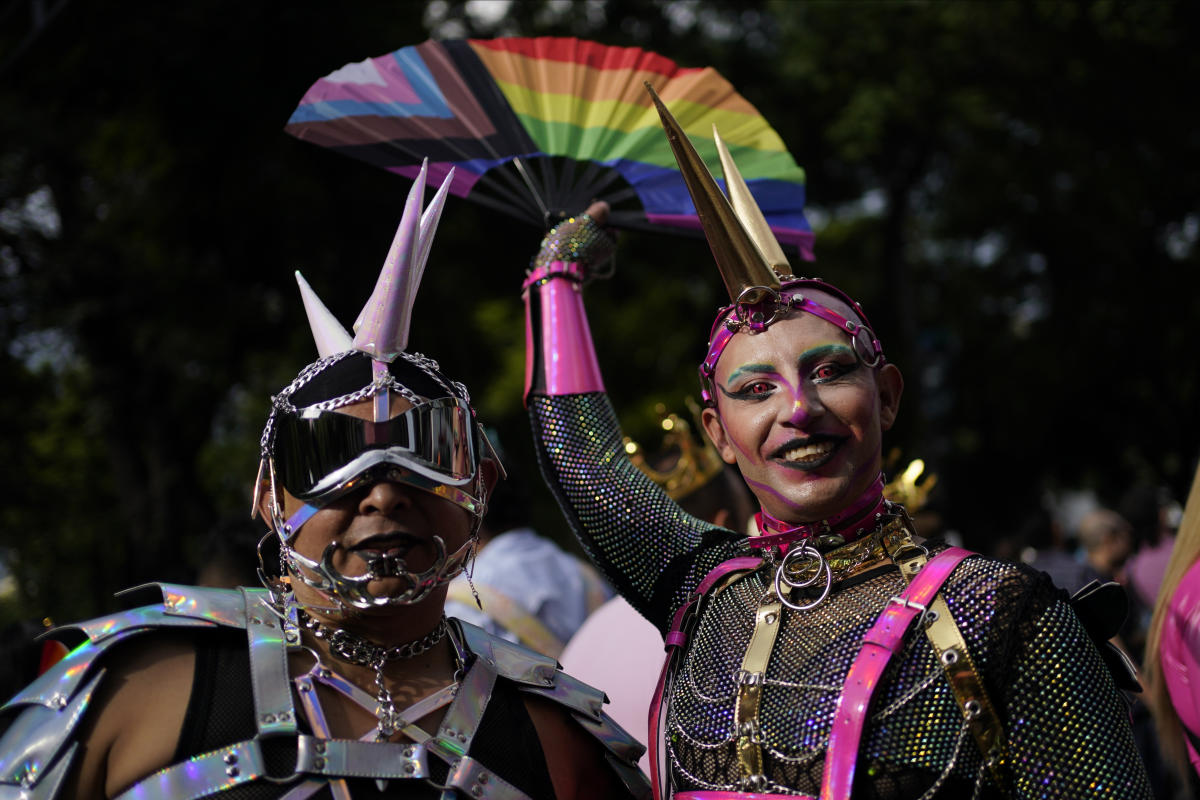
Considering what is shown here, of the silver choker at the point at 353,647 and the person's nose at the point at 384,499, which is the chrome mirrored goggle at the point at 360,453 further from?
the silver choker at the point at 353,647

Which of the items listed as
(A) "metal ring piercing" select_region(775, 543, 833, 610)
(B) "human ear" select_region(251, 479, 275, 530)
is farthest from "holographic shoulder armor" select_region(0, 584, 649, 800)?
(A) "metal ring piercing" select_region(775, 543, 833, 610)

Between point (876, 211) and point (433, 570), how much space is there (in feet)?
76.0

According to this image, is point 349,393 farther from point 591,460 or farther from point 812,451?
point 812,451

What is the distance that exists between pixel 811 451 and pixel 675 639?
1.65ft

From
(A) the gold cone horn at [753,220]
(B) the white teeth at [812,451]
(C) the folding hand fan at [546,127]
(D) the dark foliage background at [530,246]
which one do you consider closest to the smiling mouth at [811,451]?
(B) the white teeth at [812,451]

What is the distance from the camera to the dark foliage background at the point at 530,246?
10523 millimetres

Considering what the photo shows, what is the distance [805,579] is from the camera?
2.46 meters

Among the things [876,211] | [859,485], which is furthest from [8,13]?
[876,211]

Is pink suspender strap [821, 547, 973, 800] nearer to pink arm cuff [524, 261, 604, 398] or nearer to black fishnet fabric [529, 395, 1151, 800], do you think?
black fishnet fabric [529, 395, 1151, 800]

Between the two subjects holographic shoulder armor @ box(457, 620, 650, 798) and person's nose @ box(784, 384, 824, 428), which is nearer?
person's nose @ box(784, 384, 824, 428)

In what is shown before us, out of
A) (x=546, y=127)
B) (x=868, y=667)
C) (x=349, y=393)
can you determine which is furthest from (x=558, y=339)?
(x=868, y=667)

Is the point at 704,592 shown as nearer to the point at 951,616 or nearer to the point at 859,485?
the point at 859,485

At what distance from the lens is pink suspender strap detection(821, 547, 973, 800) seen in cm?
215

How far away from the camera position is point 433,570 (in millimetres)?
2350
